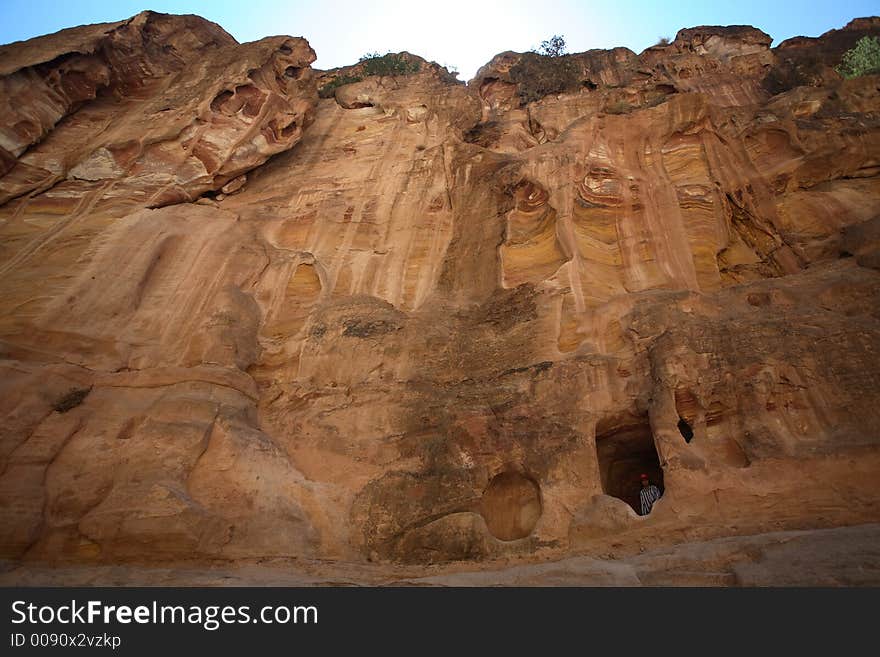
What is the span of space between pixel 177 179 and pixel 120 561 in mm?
12160

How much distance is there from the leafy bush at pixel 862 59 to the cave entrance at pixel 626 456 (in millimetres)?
20794

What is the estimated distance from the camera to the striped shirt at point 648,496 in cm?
1227

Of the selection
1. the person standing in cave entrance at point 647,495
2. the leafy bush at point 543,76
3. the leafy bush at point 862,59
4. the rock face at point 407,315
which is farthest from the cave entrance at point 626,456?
the leafy bush at point 862,59

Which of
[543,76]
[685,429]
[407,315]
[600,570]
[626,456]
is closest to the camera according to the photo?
[600,570]

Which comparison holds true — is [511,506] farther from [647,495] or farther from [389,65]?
[389,65]

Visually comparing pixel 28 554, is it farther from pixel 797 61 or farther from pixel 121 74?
pixel 797 61

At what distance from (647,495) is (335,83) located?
24.2m

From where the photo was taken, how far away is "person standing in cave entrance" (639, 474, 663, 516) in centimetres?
1227

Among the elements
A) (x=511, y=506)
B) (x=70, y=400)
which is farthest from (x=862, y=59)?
(x=70, y=400)

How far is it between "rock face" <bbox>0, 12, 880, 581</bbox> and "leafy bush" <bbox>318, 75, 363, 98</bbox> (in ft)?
11.4

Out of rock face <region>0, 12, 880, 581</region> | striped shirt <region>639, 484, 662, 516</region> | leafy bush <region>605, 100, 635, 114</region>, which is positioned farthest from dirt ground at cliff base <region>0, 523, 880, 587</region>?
leafy bush <region>605, 100, 635, 114</region>

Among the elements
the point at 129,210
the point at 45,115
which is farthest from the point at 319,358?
the point at 45,115

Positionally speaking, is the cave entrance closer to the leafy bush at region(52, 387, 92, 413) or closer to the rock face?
the rock face

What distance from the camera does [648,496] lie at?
489 inches
